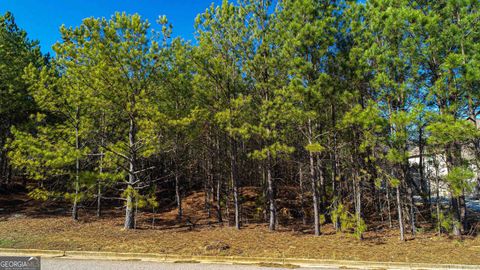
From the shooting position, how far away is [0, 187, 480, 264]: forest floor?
846 cm

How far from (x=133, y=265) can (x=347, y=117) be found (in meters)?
7.44

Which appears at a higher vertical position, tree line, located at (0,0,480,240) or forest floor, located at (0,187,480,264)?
tree line, located at (0,0,480,240)

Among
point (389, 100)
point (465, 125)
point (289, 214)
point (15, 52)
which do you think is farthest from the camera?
point (15, 52)

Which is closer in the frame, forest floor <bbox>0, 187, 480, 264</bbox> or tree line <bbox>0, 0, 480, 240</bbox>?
forest floor <bbox>0, 187, 480, 264</bbox>

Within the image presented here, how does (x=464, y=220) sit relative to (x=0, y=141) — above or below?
below

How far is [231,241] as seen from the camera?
33.1 feet

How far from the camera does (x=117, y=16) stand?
11562mm

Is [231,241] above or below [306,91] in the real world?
below

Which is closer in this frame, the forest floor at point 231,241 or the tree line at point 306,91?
the forest floor at point 231,241

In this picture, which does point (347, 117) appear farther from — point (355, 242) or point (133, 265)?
point (133, 265)

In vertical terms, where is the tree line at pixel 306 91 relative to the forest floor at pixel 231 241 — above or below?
above

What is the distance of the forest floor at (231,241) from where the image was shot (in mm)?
8461

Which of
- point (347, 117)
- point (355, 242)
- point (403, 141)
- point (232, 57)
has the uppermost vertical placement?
point (232, 57)

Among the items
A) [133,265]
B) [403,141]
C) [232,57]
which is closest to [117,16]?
[232,57]
